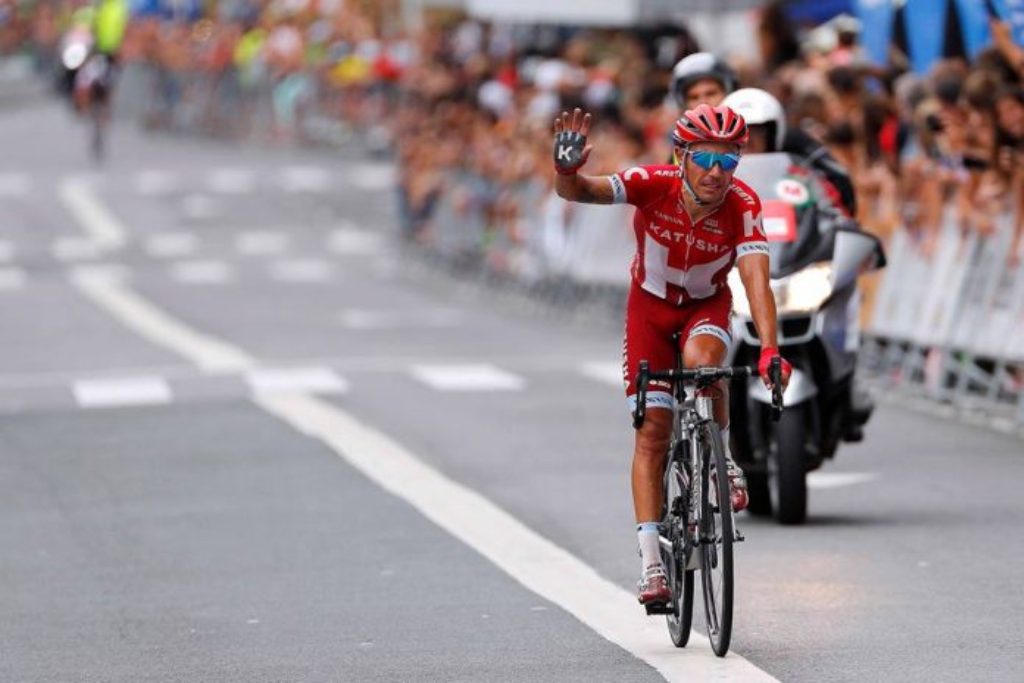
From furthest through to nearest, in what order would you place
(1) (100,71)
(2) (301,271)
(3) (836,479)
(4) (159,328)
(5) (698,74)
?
(1) (100,71) < (2) (301,271) < (4) (159,328) < (3) (836,479) < (5) (698,74)

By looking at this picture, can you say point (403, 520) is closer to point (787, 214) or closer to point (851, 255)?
point (787, 214)

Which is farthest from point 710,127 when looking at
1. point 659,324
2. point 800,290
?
point 800,290

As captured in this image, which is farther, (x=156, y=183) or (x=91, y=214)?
(x=156, y=183)

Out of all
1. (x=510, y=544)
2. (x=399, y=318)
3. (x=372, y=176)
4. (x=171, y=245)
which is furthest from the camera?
(x=372, y=176)

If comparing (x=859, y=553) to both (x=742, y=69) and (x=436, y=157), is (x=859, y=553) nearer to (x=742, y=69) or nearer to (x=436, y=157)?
(x=742, y=69)

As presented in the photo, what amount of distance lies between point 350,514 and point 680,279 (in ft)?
12.5

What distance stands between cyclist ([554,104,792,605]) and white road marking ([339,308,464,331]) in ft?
53.1

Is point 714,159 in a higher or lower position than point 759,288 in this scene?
higher

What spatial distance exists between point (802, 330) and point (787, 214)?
0.51m

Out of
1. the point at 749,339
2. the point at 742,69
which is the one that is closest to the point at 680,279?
the point at 749,339

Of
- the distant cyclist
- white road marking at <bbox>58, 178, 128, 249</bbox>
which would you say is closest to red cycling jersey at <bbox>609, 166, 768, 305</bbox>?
white road marking at <bbox>58, 178, 128, 249</bbox>

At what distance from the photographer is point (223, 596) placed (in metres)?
10.8

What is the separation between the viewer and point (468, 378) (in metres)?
20.8

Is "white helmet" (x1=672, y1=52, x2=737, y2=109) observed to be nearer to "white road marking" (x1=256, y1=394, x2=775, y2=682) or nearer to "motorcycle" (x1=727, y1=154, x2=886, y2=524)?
"motorcycle" (x1=727, y1=154, x2=886, y2=524)
